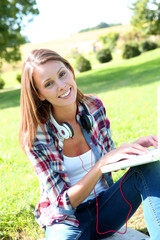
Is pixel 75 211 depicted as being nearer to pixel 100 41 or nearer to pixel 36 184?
pixel 36 184

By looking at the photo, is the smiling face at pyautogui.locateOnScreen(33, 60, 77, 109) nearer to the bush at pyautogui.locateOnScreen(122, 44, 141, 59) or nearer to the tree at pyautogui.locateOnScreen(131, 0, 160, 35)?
the bush at pyautogui.locateOnScreen(122, 44, 141, 59)

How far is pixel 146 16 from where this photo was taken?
29.8 m

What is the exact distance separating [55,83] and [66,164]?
1.94 ft

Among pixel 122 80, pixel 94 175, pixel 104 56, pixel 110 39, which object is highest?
pixel 94 175

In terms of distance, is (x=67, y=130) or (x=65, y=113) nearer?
(x=67, y=130)

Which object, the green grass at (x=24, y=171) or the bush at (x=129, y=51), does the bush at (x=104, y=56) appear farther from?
the green grass at (x=24, y=171)

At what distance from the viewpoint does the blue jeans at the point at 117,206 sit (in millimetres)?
1989

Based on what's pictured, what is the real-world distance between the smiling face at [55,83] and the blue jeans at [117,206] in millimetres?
696

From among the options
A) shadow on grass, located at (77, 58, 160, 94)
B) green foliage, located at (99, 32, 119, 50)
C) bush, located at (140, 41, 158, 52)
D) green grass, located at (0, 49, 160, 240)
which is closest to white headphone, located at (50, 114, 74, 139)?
green grass, located at (0, 49, 160, 240)

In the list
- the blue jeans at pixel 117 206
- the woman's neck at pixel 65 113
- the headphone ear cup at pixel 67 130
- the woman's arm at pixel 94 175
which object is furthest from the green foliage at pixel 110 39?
the woman's arm at pixel 94 175

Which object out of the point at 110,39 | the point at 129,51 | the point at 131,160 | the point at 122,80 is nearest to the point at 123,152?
Result: the point at 131,160

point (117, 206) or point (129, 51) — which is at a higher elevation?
point (117, 206)

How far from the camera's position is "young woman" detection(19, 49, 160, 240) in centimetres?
210

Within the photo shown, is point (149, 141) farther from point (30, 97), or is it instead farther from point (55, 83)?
point (30, 97)
